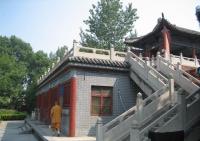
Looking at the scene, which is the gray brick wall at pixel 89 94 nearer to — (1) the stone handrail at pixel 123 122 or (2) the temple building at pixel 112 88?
(2) the temple building at pixel 112 88

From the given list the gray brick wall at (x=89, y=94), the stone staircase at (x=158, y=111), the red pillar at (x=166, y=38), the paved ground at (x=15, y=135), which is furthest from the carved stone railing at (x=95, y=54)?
the red pillar at (x=166, y=38)

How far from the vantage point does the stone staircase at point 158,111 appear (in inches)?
348

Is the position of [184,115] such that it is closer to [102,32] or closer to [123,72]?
[123,72]

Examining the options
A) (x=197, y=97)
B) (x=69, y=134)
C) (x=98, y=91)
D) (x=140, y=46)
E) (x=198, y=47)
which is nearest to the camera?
(x=197, y=97)

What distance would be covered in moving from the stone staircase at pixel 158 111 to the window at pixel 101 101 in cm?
187

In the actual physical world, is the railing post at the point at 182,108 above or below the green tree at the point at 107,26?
below

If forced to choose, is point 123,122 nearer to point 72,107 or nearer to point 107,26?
point 72,107

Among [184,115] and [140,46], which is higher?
[140,46]

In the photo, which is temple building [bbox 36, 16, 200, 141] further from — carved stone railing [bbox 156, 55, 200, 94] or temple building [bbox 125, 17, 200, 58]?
temple building [bbox 125, 17, 200, 58]

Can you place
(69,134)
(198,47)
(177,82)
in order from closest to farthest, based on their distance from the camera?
(177,82) < (69,134) < (198,47)

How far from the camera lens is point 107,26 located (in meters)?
38.4

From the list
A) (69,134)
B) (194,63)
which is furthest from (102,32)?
(69,134)

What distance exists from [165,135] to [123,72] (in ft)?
28.6

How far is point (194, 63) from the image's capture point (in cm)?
1855
